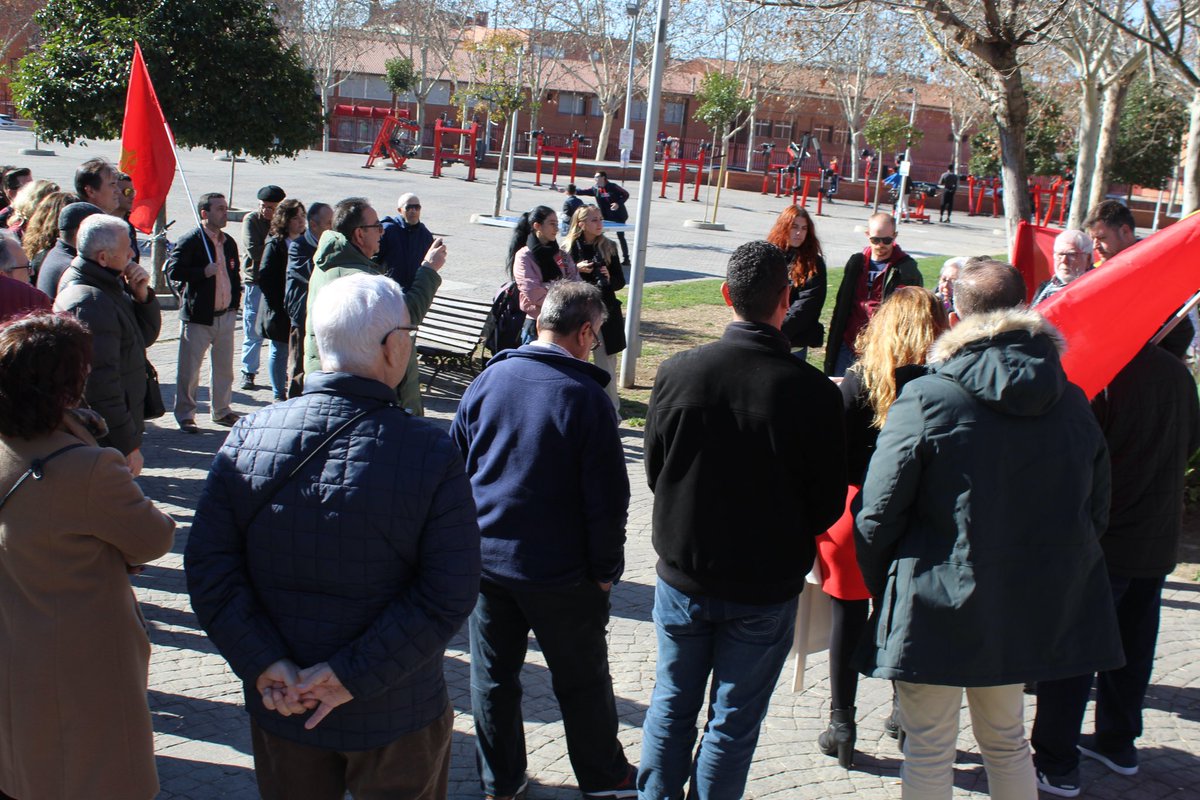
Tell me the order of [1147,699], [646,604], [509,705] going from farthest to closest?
[646,604] → [1147,699] → [509,705]

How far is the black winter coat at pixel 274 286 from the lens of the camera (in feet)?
27.5

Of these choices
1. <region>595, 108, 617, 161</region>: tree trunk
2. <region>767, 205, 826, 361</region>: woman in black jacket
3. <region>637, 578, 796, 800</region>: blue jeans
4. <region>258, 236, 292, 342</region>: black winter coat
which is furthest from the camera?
<region>595, 108, 617, 161</region>: tree trunk

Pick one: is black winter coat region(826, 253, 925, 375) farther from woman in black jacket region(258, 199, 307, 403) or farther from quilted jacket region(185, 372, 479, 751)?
quilted jacket region(185, 372, 479, 751)

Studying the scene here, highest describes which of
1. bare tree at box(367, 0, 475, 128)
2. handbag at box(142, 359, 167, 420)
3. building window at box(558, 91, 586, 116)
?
bare tree at box(367, 0, 475, 128)

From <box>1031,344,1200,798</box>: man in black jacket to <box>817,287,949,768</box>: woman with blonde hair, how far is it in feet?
2.41

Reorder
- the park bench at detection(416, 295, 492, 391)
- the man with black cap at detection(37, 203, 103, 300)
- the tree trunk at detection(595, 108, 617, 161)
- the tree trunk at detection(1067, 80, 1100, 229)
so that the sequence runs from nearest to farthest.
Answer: the man with black cap at detection(37, 203, 103, 300) < the park bench at detection(416, 295, 492, 391) < the tree trunk at detection(1067, 80, 1100, 229) < the tree trunk at detection(595, 108, 617, 161)

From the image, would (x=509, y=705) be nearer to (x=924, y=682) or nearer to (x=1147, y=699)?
(x=924, y=682)

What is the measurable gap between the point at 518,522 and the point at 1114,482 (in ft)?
7.49

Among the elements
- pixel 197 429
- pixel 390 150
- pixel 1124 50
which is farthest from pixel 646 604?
pixel 390 150

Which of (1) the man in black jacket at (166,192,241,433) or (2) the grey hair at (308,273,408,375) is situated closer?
(2) the grey hair at (308,273,408,375)

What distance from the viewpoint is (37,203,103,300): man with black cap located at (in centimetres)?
554

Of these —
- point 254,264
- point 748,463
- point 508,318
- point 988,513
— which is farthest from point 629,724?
point 254,264

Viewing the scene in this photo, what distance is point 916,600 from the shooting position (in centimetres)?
324

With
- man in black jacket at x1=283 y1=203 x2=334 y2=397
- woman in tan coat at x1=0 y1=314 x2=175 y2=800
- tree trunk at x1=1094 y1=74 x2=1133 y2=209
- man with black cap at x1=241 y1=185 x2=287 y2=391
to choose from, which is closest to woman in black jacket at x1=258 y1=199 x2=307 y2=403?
man with black cap at x1=241 y1=185 x2=287 y2=391
